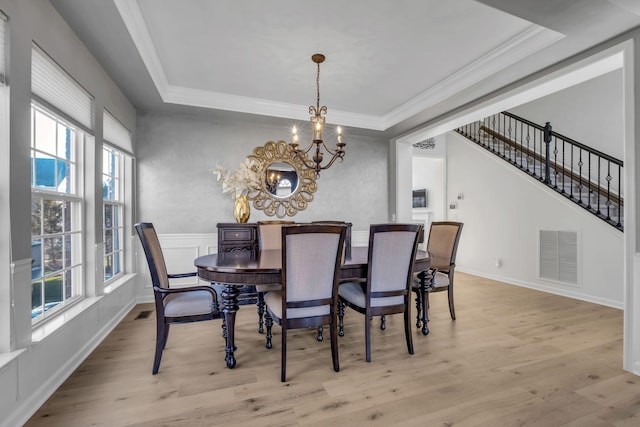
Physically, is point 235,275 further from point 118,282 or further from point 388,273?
point 118,282

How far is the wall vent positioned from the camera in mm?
3988

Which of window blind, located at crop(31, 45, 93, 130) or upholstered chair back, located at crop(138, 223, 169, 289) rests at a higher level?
window blind, located at crop(31, 45, 93, 130)

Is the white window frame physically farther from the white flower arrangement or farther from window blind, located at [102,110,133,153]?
the white flower arrangement

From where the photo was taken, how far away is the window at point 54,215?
77.3 inches

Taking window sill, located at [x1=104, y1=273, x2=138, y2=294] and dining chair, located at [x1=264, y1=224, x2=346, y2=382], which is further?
window sill, located at [x1=104, y1=273, x2=138, y2=294]

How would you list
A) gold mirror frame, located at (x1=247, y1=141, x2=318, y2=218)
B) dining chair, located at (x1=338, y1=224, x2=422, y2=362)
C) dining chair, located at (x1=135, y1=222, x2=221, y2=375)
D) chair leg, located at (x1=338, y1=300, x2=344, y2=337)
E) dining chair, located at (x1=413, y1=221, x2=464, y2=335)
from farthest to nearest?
gold mirror frame, located at (x1=247, y1=141, x2=318, y2=218)
dining chair, located at (x1=413, y1=221, x2=464, y2=335)
chair leg, located at (x1=338, y1=300, x2=344, y2=337)
dining chair, located at (x1=338, y1=224, x2=422, y2=362)
dining chair, located at (x1=135, y1=222, x2=221, y2=375)

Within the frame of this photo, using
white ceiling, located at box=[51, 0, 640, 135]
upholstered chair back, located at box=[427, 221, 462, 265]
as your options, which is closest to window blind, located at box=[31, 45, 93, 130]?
white ceiling, located at box=[51, 0, 640, 135]

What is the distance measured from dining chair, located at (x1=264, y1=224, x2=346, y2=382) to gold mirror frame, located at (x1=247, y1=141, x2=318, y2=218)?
2.43 m

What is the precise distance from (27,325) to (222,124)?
10.5ft

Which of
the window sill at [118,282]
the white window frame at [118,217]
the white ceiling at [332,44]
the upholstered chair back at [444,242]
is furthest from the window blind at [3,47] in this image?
the upholstered chair back at [444,242]

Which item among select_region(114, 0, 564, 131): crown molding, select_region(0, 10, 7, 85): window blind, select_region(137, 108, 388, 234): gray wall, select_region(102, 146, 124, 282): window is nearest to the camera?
select_region(0, 10, 7, 85): window blind

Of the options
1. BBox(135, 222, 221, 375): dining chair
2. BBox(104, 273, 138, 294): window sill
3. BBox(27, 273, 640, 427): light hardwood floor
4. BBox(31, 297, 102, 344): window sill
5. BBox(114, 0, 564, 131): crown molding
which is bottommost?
BBox(27, 273, 640, 427): light hardwood floor

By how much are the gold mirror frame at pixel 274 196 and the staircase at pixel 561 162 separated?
10.8ft

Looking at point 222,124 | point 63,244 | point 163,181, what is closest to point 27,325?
point 63,244
